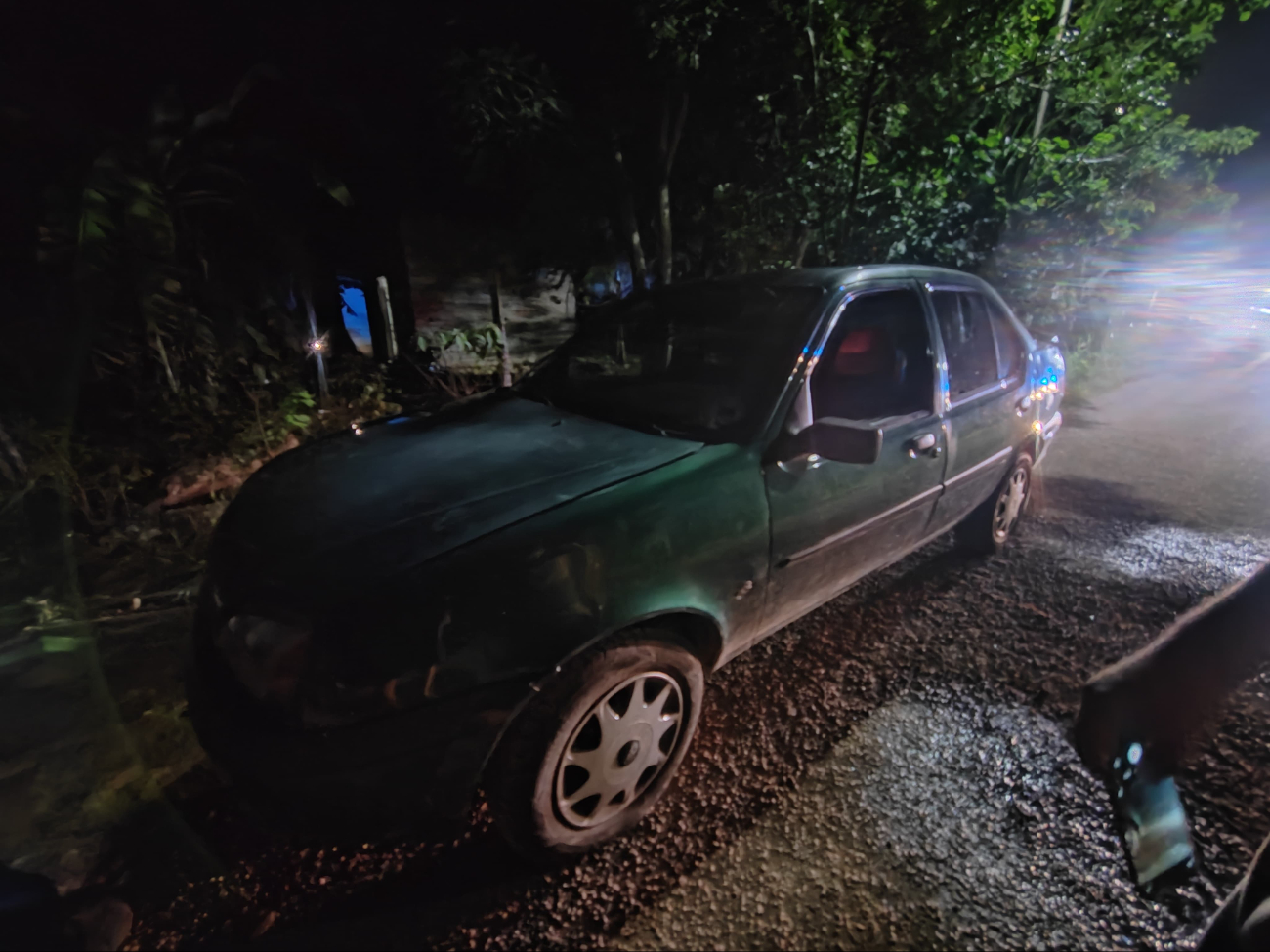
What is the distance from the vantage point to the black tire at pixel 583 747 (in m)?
1.65

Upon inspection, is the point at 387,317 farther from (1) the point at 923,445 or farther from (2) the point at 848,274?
(1) the point at 923,445

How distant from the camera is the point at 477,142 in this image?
5.02 meters

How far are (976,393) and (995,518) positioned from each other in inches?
38.4

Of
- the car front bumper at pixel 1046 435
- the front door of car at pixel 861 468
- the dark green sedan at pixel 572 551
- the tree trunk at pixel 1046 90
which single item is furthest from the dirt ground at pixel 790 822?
the tree trunk at pixel 1046 90

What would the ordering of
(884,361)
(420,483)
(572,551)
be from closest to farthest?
(572,551)
(420,483)
(884,361)

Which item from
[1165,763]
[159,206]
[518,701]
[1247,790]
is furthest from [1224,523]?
[159,206]

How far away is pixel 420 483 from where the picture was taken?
6.21ft

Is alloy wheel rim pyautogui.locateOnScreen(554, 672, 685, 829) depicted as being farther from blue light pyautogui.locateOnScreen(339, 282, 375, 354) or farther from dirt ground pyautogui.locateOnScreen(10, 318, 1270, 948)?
blue light pyautogui.locateOnScreen(339, 282, 375, 354)

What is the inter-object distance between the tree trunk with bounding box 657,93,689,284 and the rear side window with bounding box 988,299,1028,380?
2.70 meters

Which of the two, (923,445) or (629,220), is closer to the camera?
(923,445)

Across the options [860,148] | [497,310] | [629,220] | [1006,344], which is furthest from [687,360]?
[497,310]

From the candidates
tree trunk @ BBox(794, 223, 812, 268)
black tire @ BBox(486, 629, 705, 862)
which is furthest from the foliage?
black tire @ BBox(486, 629, 705, 862)

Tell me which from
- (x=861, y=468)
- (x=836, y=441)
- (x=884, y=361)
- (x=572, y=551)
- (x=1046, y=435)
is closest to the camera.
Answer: (x=572, y=551)

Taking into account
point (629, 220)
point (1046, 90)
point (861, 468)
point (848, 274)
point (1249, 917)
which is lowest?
point (1249, 917)
